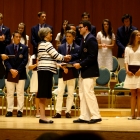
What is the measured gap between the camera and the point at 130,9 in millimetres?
10297

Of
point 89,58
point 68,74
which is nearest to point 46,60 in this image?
point 89,58

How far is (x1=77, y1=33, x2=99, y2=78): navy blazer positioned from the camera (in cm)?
502

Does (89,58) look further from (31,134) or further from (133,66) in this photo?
(31,134)

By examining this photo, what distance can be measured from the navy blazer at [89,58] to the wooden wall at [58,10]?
5356mm

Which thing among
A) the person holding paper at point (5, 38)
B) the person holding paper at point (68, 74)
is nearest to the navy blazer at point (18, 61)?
the person holding paper at point (68, 74)

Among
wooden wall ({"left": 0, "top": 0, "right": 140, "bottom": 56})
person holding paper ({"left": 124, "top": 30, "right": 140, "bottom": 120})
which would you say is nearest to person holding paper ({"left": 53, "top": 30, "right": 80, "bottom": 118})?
person holding paper ({"left": 124, "top": 30, "right": 140, "bottom": 120})

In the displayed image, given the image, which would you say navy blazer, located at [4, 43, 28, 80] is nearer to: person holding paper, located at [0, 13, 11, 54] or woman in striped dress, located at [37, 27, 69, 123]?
person holding paper, located at [0, 13, 11, 54]

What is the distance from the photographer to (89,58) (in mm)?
5016

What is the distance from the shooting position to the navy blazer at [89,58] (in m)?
5.02

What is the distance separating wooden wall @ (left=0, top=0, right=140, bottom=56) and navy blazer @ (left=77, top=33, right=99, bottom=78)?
5356mm

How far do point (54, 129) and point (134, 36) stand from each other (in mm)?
2622

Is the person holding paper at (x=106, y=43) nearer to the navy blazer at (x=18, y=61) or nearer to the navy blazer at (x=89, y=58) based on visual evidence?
the navy blazer at (x=18, y=61)

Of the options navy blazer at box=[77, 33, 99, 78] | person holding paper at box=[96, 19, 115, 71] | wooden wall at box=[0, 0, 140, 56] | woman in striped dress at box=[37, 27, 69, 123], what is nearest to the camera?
woman in striped dress at box=[37, 27, 69, 123]

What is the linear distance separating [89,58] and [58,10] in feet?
18.9
